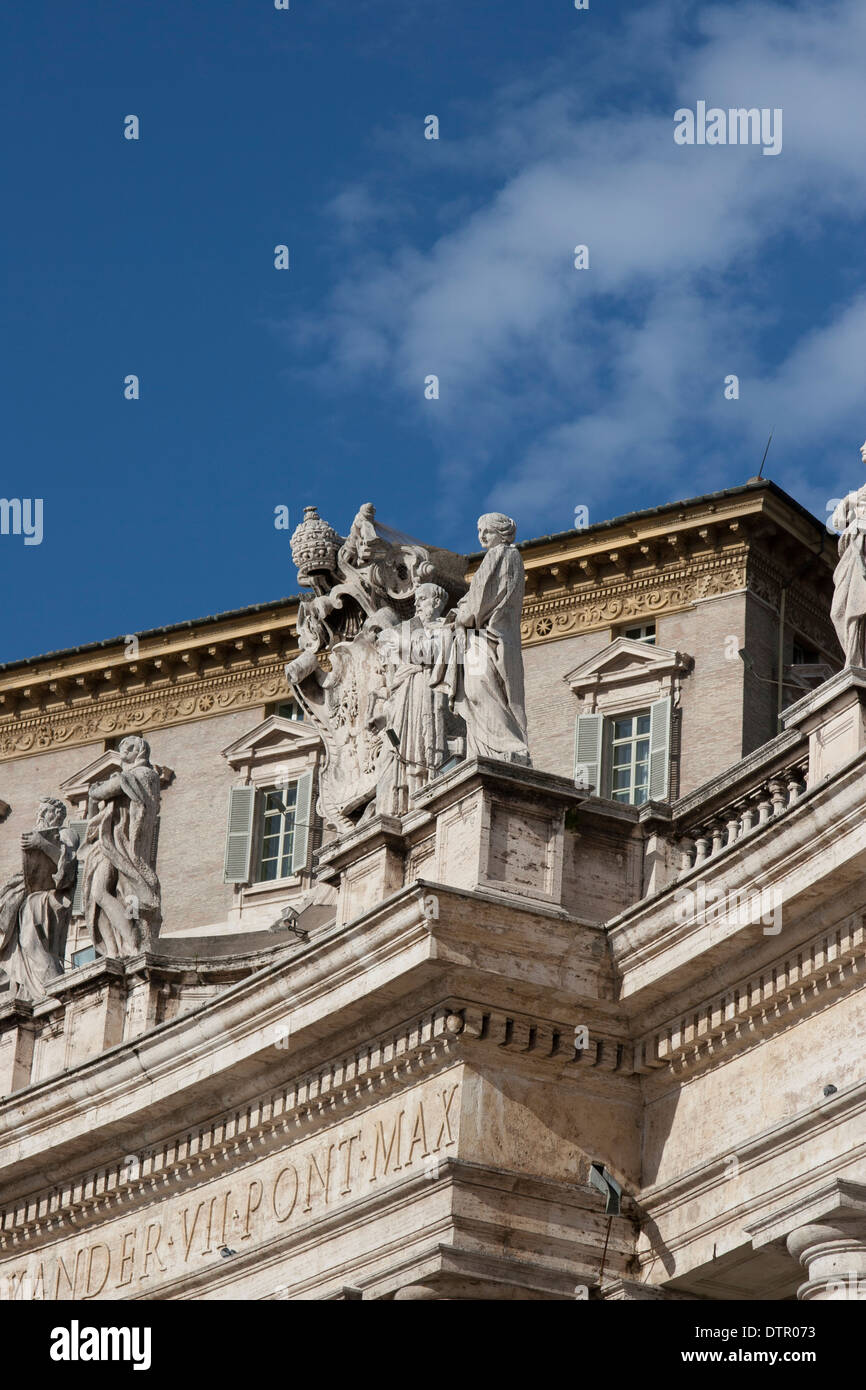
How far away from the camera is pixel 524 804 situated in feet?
59.5

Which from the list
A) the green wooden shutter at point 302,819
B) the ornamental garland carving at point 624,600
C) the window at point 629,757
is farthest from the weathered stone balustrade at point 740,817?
the green wooden shutter at point 302,819

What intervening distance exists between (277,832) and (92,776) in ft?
12.4

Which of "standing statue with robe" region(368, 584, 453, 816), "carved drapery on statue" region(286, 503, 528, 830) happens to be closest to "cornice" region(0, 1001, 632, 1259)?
"carved drapery on statue" region(286, 503, 528, 830)

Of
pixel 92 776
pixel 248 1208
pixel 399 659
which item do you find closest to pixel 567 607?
pixel 92 776

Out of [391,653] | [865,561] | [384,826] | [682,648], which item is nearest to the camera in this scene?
[865,561]

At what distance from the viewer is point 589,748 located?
4022cm

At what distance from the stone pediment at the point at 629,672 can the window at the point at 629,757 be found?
1.35ft

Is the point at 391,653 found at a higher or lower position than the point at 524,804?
higher

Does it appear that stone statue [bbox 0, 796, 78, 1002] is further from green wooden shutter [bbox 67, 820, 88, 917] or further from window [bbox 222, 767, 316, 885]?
window [bbox 222, 767, 316, 885]
